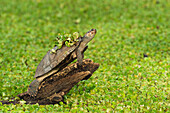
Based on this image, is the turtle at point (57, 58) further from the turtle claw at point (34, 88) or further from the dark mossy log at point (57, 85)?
the dark mossy log at point (57, 85)

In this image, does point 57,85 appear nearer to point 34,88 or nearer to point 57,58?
point 34,88

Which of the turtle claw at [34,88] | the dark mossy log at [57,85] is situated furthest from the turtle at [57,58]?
the dark mossy log at [57,85]

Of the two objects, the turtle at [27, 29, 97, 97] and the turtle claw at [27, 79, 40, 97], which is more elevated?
the turtle at [27, 29, 97, 97]

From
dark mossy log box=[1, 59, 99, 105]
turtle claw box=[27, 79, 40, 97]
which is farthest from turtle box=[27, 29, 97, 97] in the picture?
dark mossy log box=[1, 59, 99, 105]

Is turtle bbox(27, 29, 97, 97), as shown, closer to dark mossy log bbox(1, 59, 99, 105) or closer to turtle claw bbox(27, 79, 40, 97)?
turtle claw bbox(27, 79, 40, 97)

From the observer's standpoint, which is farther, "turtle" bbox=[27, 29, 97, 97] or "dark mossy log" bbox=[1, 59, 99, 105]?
"dark mossy log" bbox=[1, 59, 99, 105]

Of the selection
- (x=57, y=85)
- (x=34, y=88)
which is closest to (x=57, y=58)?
(x=57, y=85)
